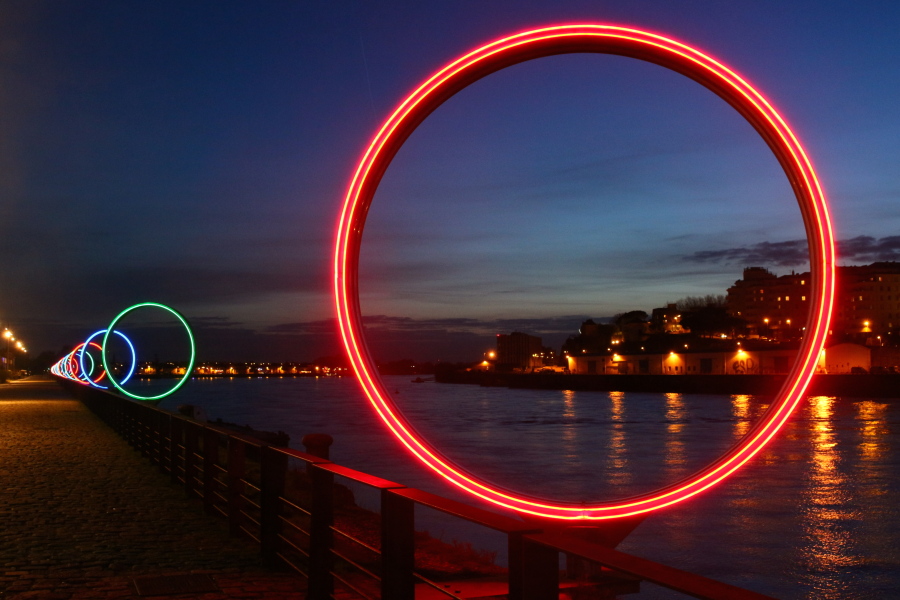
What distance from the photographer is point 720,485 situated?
2778 cm

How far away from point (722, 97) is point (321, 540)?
413 centimetres

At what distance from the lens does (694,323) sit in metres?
156

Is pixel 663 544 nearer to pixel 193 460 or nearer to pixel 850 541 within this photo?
pixel 850 541

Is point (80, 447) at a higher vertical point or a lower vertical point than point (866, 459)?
higher

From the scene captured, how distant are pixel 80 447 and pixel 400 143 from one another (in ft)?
52.9

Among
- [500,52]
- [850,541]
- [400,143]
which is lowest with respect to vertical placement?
[850,541]

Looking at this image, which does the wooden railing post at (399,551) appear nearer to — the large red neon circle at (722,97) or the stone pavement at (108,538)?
the large red neon circle at (722,97)

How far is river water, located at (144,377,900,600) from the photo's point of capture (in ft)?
63.4

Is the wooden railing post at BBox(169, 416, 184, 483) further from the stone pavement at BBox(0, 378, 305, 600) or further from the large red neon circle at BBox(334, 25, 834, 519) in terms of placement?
the large red neon circle at BBox(334, 25, 834, 519)

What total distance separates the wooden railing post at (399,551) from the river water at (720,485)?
287 centimetres

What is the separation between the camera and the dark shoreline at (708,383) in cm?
8675

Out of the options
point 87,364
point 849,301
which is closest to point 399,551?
point 87,364

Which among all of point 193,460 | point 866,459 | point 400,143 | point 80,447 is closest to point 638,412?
point 866,459

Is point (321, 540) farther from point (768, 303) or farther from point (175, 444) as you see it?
point (768, 303)
